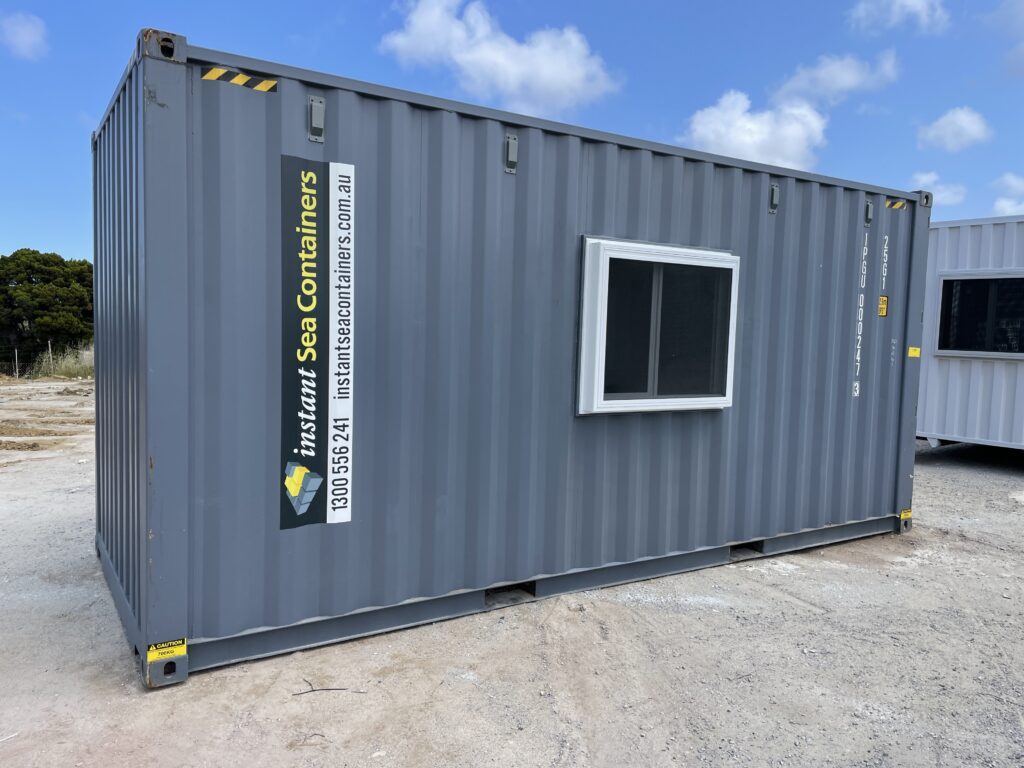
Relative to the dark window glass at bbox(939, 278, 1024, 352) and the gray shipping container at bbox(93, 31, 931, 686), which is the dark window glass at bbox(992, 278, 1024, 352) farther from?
the gray shipping container at bbox(93, 31, 931, 686)

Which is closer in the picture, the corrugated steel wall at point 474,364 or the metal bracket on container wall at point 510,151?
the corrugated steel wall at point 474,364

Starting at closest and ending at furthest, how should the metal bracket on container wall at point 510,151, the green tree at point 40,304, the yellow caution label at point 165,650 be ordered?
the yellow caution label at point 165,650 → the metal bracket on container wall at point 510,151 → the green tree at point 40,304

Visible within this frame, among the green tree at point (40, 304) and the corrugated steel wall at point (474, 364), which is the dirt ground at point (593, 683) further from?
the green tree at point (40, 304)

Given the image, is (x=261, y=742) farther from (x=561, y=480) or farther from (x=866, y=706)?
(x=866, y=706)

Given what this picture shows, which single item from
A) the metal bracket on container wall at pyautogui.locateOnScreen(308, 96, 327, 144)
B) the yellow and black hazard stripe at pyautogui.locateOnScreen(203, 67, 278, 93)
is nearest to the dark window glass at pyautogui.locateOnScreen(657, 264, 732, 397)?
the metal bracket on container wall at pyautogui.locateOnScreen(308, 96, 327, 144)

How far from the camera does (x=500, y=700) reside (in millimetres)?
3244

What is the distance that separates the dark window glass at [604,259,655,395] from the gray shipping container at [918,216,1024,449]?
5833 millimetres

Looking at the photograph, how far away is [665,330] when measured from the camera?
474 centimetres

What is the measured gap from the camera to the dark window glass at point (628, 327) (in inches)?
177

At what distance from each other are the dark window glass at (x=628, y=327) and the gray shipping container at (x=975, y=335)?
19.1ft

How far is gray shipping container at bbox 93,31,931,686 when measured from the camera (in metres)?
3.30

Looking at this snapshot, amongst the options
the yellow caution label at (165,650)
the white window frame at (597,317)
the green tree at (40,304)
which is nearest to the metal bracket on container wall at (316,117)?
the white window frame at (597,317)

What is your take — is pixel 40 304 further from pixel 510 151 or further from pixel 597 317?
pixel 597 317

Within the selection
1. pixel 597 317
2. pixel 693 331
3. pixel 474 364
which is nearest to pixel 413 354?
pixel 474 364
